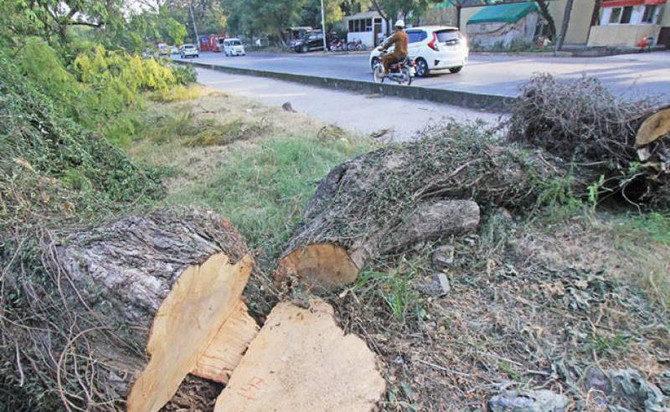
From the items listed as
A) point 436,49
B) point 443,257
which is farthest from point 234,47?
point 443,257

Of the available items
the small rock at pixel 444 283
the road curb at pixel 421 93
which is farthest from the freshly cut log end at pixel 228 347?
the road curb at pixel 421 93

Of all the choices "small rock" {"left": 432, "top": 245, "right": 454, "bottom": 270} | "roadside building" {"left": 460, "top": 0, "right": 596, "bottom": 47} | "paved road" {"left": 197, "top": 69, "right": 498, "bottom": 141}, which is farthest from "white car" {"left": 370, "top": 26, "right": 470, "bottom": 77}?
"roadside building" {"left": 460, "top": 0, "right": 596, "bottom": 47}

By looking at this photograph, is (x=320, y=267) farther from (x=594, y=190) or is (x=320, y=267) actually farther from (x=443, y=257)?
(x=594, y=190)

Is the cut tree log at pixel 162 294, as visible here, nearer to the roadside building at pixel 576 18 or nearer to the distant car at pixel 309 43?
the roadside building at pixel 576 18

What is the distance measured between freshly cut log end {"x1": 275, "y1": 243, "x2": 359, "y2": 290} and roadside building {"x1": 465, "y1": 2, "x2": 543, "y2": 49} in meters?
21.7

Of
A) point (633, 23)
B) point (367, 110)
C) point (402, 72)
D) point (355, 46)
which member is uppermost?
point (633, 23)

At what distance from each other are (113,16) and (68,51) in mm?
985

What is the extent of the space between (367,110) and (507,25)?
17216mm

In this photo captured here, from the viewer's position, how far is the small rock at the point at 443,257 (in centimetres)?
254

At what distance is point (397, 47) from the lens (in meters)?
10.3

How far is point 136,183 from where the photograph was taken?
4.02 m

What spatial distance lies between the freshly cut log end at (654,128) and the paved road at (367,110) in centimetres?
245

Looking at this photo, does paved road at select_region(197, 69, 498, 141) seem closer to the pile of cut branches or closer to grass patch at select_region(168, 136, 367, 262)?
grass patch at select_region(168, 136, 367, 262)

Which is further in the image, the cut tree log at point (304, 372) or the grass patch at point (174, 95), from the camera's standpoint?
the grass patch at point (174, 95)
